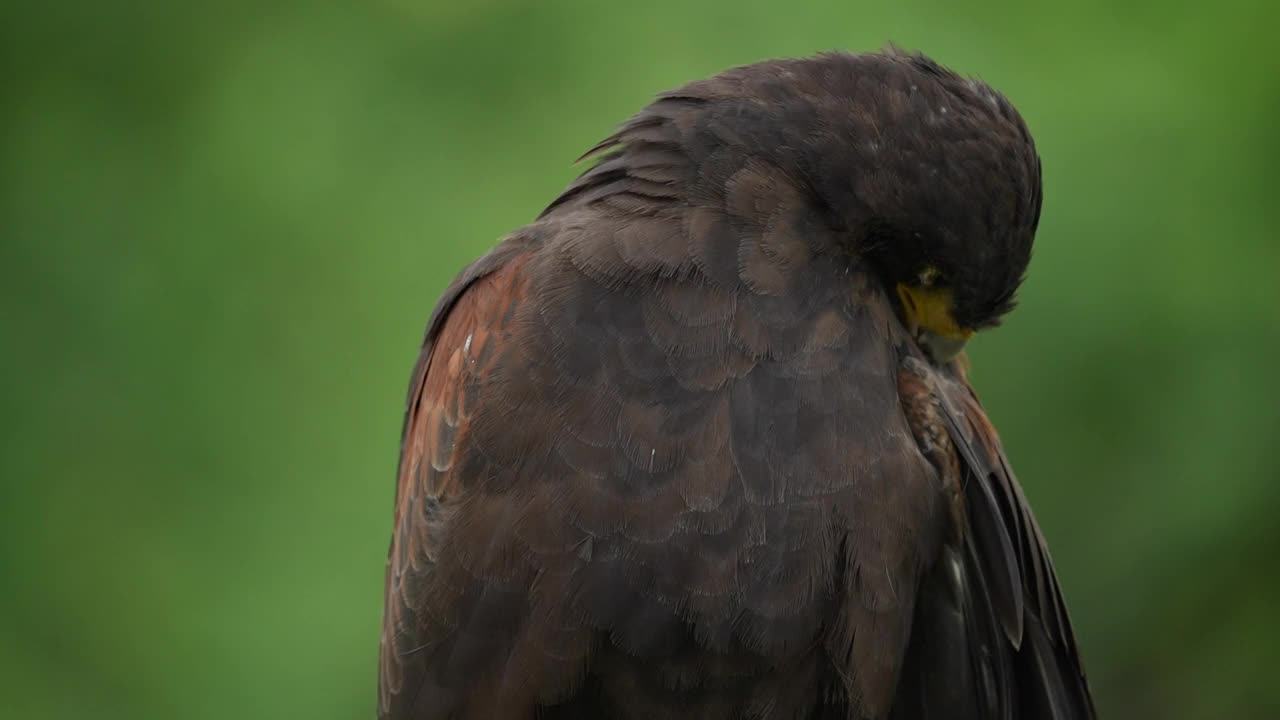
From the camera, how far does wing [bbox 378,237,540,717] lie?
264cm

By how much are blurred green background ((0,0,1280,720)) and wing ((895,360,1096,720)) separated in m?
1.66

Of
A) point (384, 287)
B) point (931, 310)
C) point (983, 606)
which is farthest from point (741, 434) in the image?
point (384, 287)

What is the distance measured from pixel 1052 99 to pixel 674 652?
8.57 ft

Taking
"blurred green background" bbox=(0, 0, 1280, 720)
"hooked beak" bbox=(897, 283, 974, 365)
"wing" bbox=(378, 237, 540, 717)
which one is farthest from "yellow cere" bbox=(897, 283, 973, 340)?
"blurred green background" bbox=(0, 0, 1280, 720)

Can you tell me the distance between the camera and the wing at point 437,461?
264 centimetres

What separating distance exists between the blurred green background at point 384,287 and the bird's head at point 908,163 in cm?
168

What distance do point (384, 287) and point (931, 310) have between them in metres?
2.37

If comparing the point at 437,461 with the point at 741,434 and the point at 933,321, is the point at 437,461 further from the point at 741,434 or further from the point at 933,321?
the point at 933,321

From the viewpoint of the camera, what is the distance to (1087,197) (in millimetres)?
4312

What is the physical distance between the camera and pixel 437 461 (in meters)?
2.69

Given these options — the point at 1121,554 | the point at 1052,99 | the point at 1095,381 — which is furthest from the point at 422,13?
the point at 1121,554

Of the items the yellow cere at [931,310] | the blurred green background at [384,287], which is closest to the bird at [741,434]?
the yellow cere at [931,310]

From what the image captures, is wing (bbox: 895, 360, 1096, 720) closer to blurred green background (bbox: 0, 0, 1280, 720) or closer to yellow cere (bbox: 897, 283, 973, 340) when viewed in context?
yellow cere (bbox: 897, 283, 973, 340)

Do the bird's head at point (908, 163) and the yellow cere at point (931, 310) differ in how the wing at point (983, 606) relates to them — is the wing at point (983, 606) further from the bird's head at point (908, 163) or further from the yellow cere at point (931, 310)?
the bird's head at point (908, 163)
